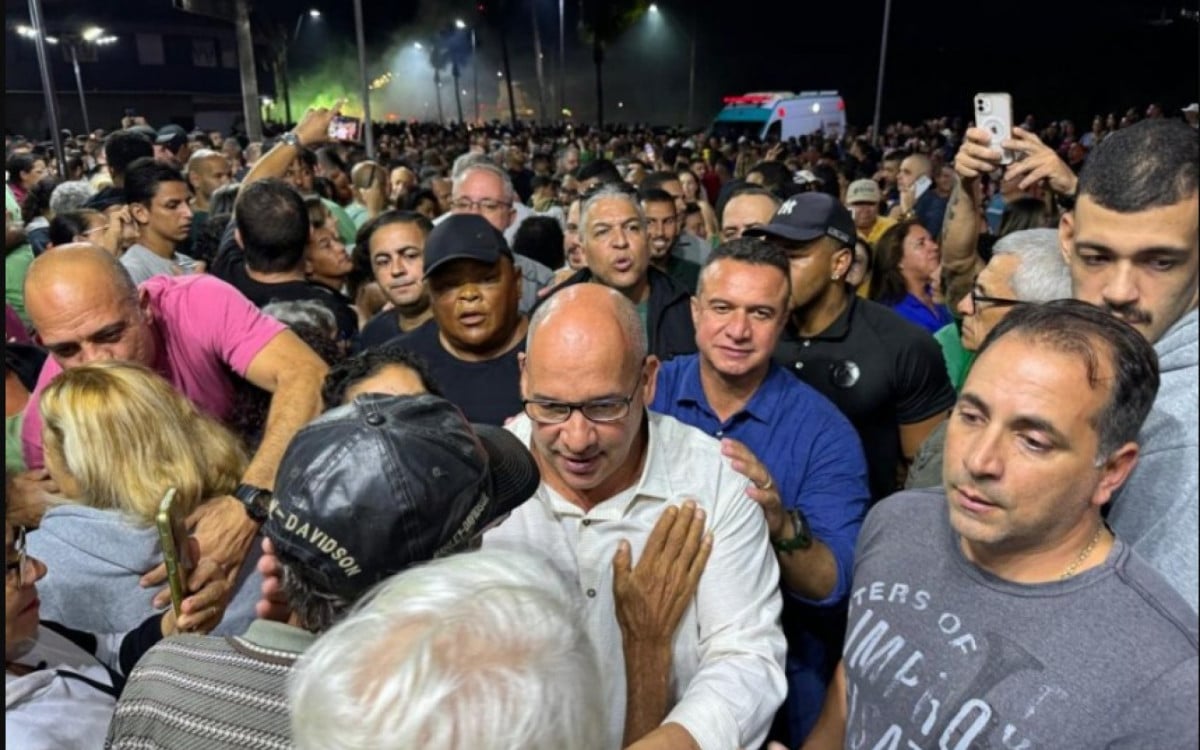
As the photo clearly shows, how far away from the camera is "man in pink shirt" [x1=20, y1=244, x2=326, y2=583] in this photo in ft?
7.77

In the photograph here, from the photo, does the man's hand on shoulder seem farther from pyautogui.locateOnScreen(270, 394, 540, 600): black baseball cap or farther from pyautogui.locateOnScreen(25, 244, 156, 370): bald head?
pyautogui.locateOnScreen(25, 244, 156, 370): bald head

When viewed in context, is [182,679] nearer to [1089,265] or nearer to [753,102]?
[1089,265]

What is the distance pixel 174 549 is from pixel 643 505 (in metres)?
0.97

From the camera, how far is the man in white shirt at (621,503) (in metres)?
1.81

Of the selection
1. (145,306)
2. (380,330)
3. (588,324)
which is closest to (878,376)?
(588,324)

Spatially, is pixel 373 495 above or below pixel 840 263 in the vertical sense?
below

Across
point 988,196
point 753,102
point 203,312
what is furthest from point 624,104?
point 203,312

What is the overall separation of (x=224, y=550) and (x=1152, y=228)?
1850 millimetres

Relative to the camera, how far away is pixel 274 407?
2578 millimetres

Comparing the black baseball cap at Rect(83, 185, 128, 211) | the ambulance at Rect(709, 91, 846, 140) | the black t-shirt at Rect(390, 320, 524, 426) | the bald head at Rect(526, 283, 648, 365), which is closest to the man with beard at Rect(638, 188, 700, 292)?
the black t-shirt at Rect(390, 320, 524, 426)

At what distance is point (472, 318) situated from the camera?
3070mm

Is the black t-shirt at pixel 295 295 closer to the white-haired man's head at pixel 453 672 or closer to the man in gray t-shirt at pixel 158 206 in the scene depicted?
the man in gray t-shirt at pixel 158 206

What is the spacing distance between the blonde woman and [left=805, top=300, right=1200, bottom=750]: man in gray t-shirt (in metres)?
1.39

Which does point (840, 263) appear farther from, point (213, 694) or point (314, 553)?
point (213, 694)
